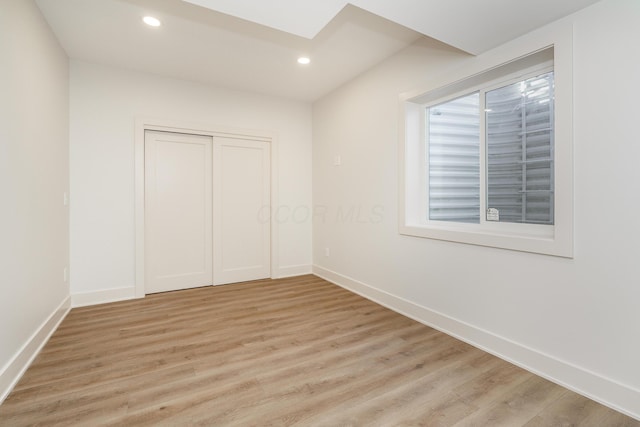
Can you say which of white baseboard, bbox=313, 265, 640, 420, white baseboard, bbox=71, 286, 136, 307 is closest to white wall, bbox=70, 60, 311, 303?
white baseboard, bbox=71, 286, 136, 307

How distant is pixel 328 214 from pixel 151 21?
2809mm

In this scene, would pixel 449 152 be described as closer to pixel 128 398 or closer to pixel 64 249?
pixel 128 398

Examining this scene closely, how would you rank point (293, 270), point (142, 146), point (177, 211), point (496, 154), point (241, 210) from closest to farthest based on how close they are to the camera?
1. point (496, 154)
2. point (142, 146)
3. point (177, 211)
4. point (241, 210)
5. point (293, 270)

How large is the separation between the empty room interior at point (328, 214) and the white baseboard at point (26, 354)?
20 millimetres

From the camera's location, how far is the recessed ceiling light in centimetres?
241

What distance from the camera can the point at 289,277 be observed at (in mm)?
4344

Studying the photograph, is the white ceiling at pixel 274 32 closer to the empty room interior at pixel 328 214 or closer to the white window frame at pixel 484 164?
the empty room interior at pixel 328 214

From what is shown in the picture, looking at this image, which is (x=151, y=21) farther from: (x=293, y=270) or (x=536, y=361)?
(x=536, y=361)

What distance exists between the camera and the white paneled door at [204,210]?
3.62 meters

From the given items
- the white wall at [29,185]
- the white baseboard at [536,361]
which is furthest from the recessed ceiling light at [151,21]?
the white baseboard at [536,361]

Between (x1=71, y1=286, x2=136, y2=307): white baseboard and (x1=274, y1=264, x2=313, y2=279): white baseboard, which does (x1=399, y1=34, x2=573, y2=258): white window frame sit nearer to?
(x1=274, y1=264, x2=313, y2=279): white baseboard

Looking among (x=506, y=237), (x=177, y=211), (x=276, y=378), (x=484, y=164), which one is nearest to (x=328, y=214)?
(x=177, y=211)

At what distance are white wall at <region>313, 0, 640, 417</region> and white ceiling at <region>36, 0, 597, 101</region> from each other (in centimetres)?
29

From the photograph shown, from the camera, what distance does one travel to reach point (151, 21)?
2445 mm
